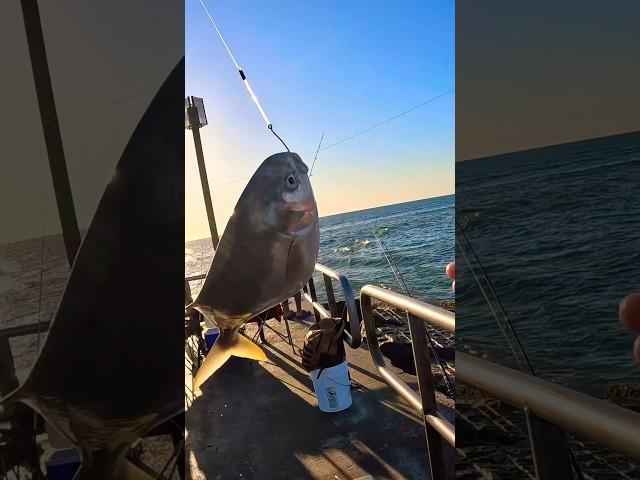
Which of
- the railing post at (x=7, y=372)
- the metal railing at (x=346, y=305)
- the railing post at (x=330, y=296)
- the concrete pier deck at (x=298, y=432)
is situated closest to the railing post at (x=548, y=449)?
the railing post at (x=7, y=372)

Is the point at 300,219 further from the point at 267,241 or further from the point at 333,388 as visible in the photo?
the point at 333,388

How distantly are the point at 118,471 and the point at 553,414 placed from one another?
0.67 meters

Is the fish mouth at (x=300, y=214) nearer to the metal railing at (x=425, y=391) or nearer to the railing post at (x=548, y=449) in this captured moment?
the metal railing at (x=425, y=391)

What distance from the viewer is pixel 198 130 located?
0.97 m

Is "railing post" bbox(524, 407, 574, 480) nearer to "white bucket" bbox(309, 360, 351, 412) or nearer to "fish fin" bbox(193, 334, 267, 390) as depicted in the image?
"fish fin" bbox(193, 334, 267, 390)

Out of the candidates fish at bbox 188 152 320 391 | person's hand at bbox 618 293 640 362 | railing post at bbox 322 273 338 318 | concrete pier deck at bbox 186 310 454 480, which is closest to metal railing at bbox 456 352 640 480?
person's hand at bbox 618 293 640 362

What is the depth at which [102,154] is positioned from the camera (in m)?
0.78

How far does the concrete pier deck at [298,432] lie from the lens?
2.05m

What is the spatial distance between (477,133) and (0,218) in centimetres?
74

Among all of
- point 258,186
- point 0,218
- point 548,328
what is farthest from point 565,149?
point 0,218

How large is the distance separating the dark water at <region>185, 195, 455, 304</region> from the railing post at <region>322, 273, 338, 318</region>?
98 mm

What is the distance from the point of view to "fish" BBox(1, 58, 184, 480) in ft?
2.56

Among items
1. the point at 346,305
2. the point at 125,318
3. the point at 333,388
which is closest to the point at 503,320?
the point at 125,318

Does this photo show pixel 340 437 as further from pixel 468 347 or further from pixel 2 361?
pixel 2 361
